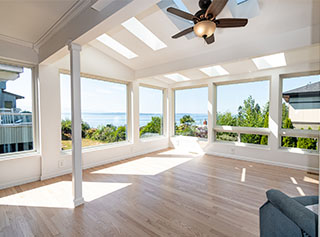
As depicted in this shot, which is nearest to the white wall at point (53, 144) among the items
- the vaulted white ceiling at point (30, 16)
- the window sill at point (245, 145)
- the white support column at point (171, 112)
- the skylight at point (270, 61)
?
the vaulted white ceiling at point (30, 16)

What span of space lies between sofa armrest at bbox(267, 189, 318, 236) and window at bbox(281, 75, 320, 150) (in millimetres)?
Answer: 3654

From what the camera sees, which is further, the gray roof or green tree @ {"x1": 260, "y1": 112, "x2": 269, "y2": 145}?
green tree @ {"x1": 260, "y1": 112, "x2": 269, "y2": 145}

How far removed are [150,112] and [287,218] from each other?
15.9ft

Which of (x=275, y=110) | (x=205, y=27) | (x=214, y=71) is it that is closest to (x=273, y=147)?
(x=275, y=110)

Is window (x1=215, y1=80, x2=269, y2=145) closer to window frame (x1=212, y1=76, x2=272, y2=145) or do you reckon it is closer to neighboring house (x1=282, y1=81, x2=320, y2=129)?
window frame (x1=212, y1=76, x2=272, y2=145)

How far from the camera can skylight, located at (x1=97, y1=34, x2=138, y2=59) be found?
370 cm

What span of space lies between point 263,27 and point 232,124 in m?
2.96

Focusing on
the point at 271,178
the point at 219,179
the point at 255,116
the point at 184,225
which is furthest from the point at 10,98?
the point at 255,116

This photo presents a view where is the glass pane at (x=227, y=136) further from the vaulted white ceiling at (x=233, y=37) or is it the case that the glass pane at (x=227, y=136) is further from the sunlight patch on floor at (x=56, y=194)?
the sunlight patch on floor at (x=56, y=194)

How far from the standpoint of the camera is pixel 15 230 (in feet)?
6.22

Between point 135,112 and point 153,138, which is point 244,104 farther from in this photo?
point 135,112

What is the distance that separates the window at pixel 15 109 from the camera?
10.1 ft

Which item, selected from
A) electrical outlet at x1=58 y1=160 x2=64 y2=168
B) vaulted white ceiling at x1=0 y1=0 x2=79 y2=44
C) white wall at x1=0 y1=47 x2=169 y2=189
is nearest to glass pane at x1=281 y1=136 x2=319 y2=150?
white wall at x1=0 y1=47 x2=169 y2=189

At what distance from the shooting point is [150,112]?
19.0 feet
